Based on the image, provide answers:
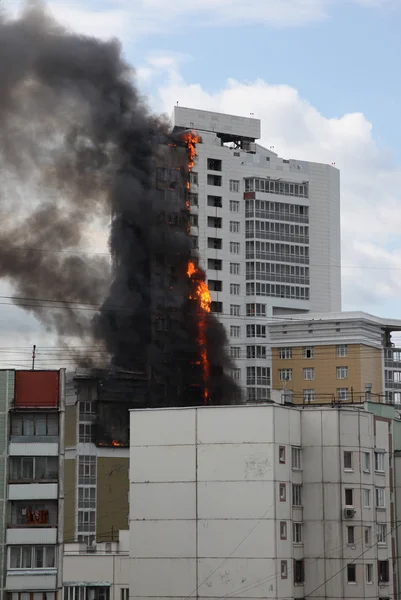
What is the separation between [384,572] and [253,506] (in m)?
11.7

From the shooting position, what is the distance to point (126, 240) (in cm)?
14500

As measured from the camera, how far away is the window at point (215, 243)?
179 m

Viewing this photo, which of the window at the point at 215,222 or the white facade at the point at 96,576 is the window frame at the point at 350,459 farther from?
the window at the point at 215,222

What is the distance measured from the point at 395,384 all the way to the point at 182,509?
9868 cm

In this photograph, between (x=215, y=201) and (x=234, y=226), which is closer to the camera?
(x=215, y=201)

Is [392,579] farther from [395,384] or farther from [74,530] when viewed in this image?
[395,384]

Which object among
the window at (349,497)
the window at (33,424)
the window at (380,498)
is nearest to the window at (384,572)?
the window at (380,498)

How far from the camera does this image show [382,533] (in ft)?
288

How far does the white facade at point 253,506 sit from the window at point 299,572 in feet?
0.21

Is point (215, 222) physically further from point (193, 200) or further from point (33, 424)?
point (33, 424)

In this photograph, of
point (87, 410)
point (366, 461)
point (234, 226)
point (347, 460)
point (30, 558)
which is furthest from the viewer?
point (234, 226)

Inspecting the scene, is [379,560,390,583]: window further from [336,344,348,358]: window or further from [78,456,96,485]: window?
[336,344,348,358]: window

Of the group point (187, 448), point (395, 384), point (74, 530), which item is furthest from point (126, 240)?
point (187, 448)

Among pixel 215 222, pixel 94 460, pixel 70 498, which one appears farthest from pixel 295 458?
pixel 215 222
